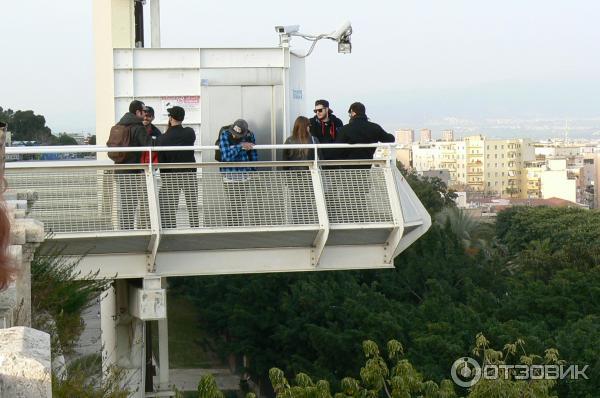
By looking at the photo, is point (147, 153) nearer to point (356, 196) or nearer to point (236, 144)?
point (236, 144)

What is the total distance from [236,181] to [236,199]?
213mm

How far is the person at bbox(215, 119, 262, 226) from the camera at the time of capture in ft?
50.4

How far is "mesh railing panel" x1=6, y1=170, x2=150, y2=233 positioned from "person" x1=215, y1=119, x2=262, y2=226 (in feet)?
3.20

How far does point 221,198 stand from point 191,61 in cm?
261

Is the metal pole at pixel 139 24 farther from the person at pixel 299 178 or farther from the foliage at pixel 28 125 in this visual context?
the foliage at pixel 28 125

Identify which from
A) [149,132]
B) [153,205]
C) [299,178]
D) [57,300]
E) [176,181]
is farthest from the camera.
Result: [149,132]

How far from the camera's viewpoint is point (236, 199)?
15438 millimetres

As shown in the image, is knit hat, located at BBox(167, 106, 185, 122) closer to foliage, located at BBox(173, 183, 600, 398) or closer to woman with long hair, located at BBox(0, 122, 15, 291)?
foliage, located at BBox(173, 183, 600, 398)

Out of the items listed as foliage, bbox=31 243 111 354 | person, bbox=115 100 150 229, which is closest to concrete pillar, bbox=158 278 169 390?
person, bbox=115 100 150 229

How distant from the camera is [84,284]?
13227mm

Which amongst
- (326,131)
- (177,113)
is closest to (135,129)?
(177,113)

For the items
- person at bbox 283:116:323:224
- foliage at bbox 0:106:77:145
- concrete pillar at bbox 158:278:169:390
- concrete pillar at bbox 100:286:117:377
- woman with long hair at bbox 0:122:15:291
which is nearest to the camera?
woman with long hair at bbox 0:122:15:291

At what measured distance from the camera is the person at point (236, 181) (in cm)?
1538

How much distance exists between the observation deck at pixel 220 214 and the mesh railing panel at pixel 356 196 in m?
0.01
